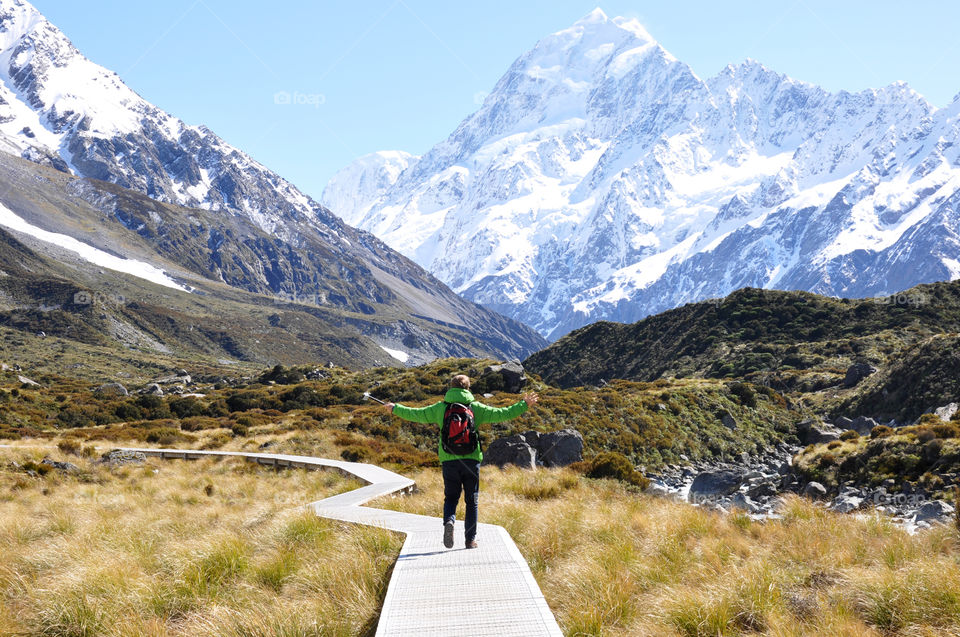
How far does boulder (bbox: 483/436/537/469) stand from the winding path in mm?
11782

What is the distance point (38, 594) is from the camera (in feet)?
19.9

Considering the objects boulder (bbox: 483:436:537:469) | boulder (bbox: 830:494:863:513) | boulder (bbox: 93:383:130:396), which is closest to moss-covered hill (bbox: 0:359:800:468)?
boulder (bbox: 483:436:537:469)

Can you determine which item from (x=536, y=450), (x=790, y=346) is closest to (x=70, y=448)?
(x=536, y=450)

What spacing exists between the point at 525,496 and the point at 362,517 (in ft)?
12.7

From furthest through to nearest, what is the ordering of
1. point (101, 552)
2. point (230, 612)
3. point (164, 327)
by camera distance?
point (164, 327)
point (101, 552)
point (230, 612)

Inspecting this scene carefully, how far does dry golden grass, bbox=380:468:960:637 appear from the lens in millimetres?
5078

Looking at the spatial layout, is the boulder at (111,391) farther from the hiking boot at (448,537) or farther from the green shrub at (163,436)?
the hiking boot at (448,537)

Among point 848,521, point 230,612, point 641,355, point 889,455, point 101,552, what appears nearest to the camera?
point 230,612

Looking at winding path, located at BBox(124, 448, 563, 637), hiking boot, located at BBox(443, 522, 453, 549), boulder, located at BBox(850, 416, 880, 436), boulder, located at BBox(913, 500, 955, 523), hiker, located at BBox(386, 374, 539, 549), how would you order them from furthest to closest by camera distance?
boulder, located at BBox(850, 416, 880, 436), boulder, located at BBox(913, 500, 955, 523), hiker, located at BBox(386, 374, 539, 549), hiking boot, located at BBox(443, 522, 453, 549), winding path, located at BBox(124, 448, 563, 637)

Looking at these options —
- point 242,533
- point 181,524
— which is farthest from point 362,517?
point 181,524

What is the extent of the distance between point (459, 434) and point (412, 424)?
25053 millimetres

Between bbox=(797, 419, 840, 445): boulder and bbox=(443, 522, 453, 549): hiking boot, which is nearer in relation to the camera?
bbox=(443, 522, 453, 549): hiking boot

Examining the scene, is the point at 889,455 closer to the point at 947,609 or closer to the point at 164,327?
the point at 947,609

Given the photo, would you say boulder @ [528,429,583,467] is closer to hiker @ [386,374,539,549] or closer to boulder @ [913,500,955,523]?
boulder @ [913,500,955,523]
